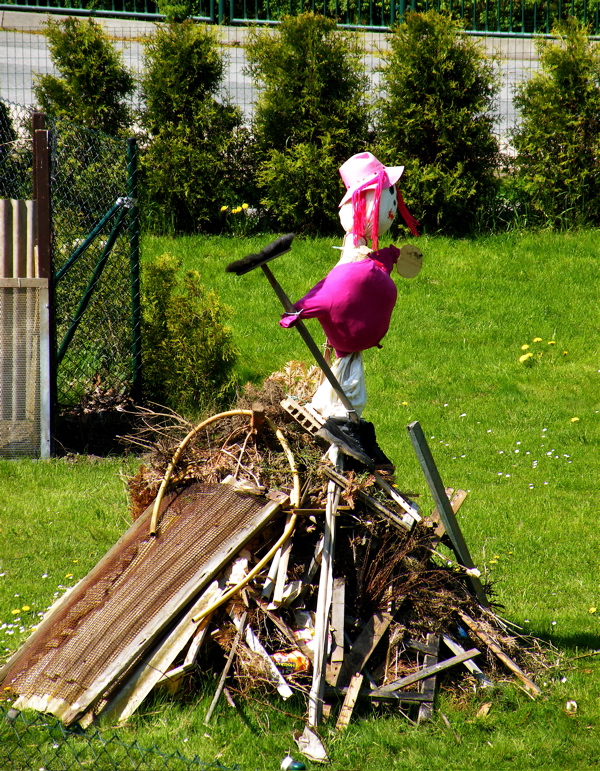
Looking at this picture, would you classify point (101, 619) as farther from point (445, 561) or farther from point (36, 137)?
point (36, 137)

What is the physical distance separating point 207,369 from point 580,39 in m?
6.42

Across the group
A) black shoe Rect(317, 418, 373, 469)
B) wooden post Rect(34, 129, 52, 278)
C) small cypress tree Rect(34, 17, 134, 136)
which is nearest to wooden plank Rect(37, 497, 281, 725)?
black shoe Rect(317, 418, 373, 469)

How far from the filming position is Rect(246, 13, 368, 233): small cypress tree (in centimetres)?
1002

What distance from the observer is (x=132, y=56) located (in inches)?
622

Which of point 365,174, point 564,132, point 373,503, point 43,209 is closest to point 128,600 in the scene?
point 373,503

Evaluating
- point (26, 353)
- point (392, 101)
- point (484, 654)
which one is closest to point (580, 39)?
point (392, 101)

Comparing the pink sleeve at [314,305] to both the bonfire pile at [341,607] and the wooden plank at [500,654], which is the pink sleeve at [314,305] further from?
the wooden plank at [500,654]

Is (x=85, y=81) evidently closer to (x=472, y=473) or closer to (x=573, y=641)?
(x=472, y=473)

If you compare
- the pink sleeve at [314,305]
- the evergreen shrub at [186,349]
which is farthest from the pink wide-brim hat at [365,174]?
the evergreen shrub at [186,349]

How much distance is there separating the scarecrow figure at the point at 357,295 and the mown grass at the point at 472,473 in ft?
4.36

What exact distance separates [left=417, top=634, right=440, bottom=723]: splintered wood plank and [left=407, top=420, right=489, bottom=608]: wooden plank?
42cm

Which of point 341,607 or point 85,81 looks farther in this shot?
point 85,81

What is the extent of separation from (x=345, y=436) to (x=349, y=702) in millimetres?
1166

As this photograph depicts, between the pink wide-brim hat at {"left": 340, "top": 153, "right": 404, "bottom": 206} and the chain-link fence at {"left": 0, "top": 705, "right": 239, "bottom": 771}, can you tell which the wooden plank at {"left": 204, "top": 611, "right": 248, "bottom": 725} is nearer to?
the chain-link fence at {"left": 0, "top": 705, "right": 239, "bottom": 771}
